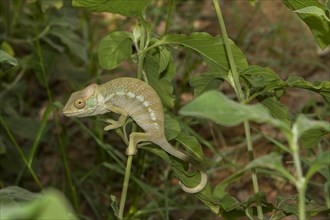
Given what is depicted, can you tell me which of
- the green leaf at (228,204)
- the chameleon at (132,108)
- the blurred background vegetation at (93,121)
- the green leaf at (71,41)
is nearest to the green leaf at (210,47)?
the chameleon at (132,108)

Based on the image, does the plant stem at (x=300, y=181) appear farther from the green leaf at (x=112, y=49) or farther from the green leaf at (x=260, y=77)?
the green leaf at (x=112, y=49)

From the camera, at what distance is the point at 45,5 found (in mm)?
3477

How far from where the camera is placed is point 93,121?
127 inches

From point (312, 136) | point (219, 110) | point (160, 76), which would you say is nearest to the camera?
point (219, 110)

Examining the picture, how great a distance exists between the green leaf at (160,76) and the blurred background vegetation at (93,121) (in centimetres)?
80

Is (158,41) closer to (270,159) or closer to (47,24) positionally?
(270,159)

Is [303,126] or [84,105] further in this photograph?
[84,105]

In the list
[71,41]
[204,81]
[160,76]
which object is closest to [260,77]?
[204,81]

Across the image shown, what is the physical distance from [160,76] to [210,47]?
0.29 metres

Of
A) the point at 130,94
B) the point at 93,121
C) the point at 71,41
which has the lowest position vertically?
the point at 93,121

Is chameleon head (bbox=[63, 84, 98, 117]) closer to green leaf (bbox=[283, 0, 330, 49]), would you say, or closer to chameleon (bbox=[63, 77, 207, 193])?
chameleon (bbox=[63, 77, 207, 193])

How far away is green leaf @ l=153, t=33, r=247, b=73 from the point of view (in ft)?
6.23

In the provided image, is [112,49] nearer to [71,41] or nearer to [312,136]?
[312,136]

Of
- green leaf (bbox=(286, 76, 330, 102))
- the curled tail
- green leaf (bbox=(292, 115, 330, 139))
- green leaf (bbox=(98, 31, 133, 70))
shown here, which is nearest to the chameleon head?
green leaf (bbox=(98, 31, 133, 70))
